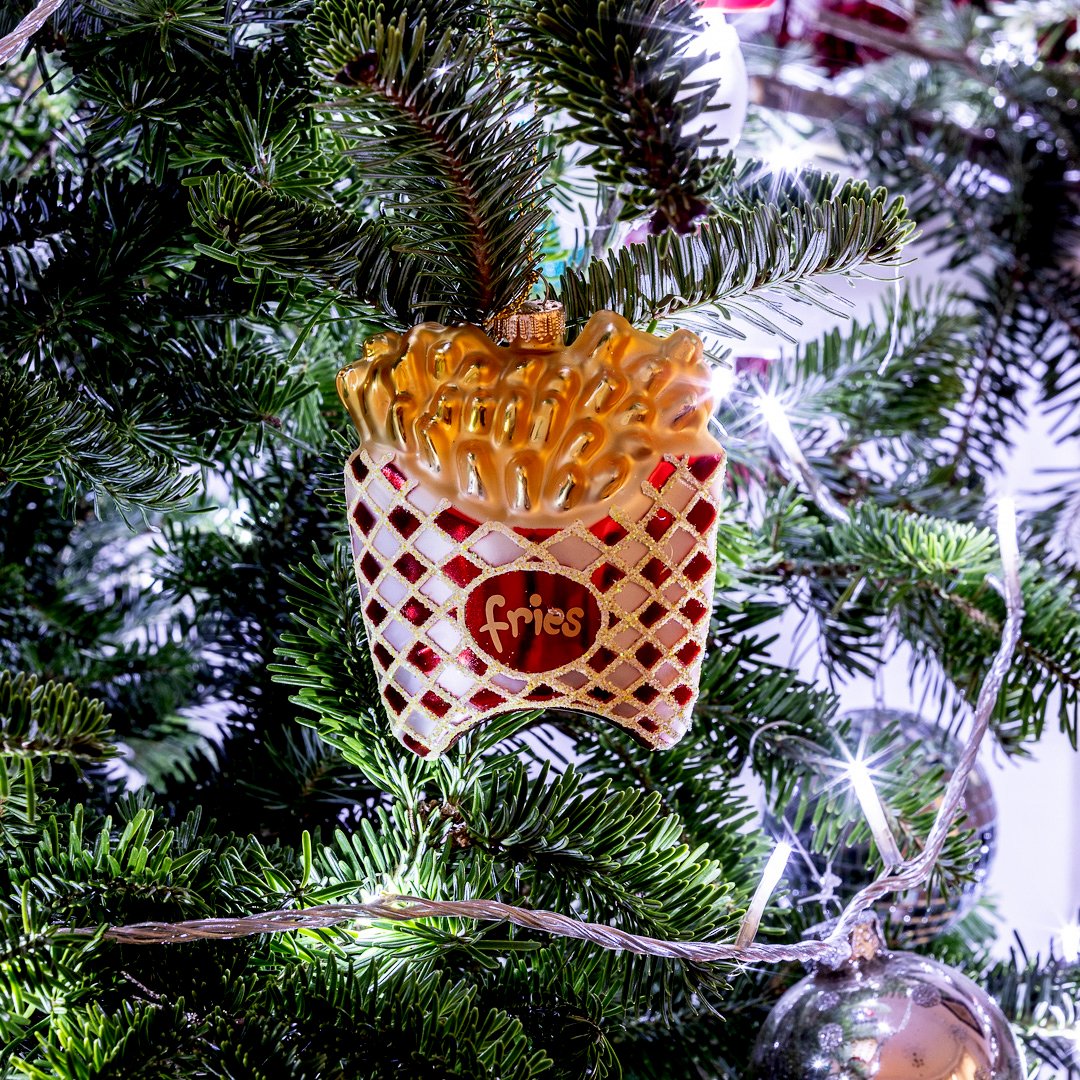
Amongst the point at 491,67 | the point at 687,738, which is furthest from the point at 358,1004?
the point at 491,67

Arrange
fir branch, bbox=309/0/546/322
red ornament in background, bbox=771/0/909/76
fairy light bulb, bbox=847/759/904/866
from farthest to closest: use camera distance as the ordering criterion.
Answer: red ornament in background, bbox=771/0/909/76
fairy light bulb, bbox=847/759/904/866
fir branch, bbox=309/0/546/322

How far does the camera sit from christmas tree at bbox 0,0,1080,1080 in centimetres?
31

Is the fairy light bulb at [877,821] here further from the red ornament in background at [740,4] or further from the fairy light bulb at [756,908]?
the red ornament in background at [740,4]

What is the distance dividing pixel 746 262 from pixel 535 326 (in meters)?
0.07

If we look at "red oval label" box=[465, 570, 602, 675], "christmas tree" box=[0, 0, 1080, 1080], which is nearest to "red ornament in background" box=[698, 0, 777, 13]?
"christmas tree" box=[0, 0, 1080, 1080]

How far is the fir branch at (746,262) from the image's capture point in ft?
1.08

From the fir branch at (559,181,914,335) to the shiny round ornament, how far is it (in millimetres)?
244

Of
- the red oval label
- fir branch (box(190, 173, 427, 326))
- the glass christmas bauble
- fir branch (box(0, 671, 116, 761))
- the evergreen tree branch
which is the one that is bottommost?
the glass christmas bauble

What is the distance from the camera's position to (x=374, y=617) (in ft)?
1.09

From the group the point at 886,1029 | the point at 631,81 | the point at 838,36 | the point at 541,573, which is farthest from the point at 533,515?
the point at 838,36

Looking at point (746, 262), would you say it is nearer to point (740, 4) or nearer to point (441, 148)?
point (441, 148)

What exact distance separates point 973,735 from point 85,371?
344 millimetres

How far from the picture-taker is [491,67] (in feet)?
1.10

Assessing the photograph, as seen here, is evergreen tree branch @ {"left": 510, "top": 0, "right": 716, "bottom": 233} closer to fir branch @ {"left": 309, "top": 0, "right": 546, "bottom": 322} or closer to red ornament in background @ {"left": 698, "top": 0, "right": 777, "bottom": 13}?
fir branch @ {"left": 309, "top": 0, "right": 546, "bottom": 322}
